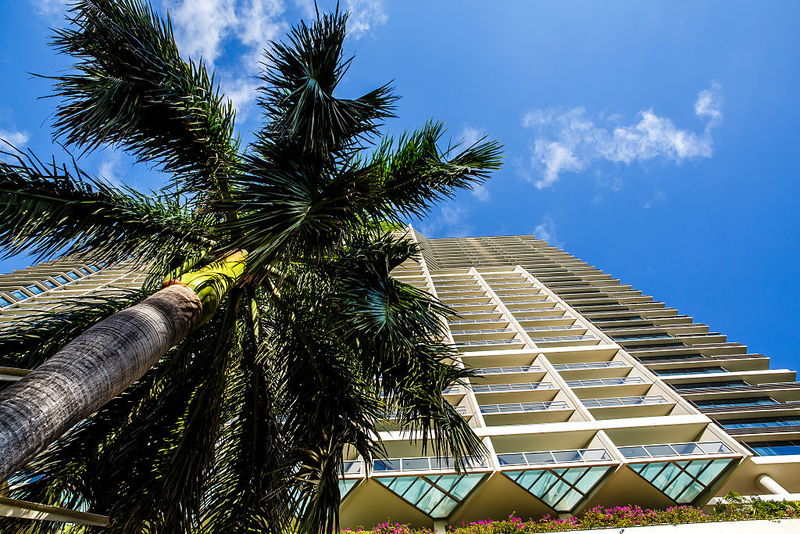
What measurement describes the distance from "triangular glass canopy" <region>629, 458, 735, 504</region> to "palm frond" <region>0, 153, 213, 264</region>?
55.8 feet

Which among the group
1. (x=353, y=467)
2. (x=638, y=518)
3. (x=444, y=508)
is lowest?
(x=444, y=508)

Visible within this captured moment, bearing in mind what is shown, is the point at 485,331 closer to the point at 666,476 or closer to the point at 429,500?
the point at 666,476

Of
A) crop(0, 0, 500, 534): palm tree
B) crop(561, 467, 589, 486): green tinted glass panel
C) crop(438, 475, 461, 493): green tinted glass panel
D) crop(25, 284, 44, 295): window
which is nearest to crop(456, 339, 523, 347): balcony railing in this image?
crop(561, 467, 589, 486): green tinted glass panel

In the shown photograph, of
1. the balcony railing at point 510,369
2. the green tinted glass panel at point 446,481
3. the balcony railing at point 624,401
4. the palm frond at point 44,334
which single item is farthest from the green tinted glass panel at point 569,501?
the palm frond at point 44,334

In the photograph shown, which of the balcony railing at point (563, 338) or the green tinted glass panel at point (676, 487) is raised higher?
the balcony railing at point (563, 338)

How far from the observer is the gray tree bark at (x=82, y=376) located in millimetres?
2891

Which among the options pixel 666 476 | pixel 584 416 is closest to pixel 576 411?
pixel 584 416

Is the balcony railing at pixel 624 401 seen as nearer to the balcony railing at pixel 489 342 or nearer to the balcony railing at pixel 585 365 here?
the balcony railing at pixel 585 365

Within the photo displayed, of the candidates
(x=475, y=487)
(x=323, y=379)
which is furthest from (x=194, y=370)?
(x=475, y=487)

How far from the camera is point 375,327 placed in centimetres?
492

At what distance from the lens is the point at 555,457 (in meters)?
15.5

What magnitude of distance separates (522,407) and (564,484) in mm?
6627

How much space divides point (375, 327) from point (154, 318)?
232cm

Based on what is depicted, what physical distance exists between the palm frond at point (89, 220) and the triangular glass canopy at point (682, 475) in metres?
17.0
